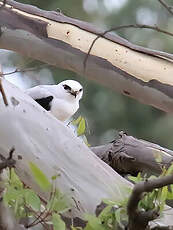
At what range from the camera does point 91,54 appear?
1.13 metres

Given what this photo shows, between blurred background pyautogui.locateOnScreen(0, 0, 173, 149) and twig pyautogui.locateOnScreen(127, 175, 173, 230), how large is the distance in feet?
8.48

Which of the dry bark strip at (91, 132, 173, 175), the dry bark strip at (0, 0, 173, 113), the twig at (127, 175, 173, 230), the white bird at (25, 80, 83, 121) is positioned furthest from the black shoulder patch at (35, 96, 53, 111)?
the twig at (127, 175, 173, 230)

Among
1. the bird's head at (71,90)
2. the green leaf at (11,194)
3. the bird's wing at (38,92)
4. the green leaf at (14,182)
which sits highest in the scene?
the green leaf at (11,194)

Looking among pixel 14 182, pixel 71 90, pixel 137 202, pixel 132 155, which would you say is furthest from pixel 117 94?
pixel 137 202

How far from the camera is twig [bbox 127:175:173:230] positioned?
60cm

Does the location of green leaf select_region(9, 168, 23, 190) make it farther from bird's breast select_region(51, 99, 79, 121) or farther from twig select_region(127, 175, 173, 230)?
bird's breast select_region(51, 99, 79, 121)

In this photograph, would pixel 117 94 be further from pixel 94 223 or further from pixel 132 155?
pixel 94 223

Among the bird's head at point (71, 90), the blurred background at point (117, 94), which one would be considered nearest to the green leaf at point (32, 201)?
the bird's head at point (71, 90)

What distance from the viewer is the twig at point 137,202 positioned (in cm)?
60

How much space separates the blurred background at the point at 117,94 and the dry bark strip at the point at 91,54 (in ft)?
7.00

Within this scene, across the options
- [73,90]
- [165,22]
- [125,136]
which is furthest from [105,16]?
[125,136]

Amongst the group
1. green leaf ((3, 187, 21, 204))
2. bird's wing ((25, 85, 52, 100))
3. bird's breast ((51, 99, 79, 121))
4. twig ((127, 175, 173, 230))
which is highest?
twig ((127, 175, 173, 230))

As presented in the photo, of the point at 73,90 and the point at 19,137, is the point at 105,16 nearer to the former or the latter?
the point at 73,90

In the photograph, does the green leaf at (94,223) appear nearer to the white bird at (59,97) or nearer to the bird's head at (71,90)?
the white bird at (59,97)
